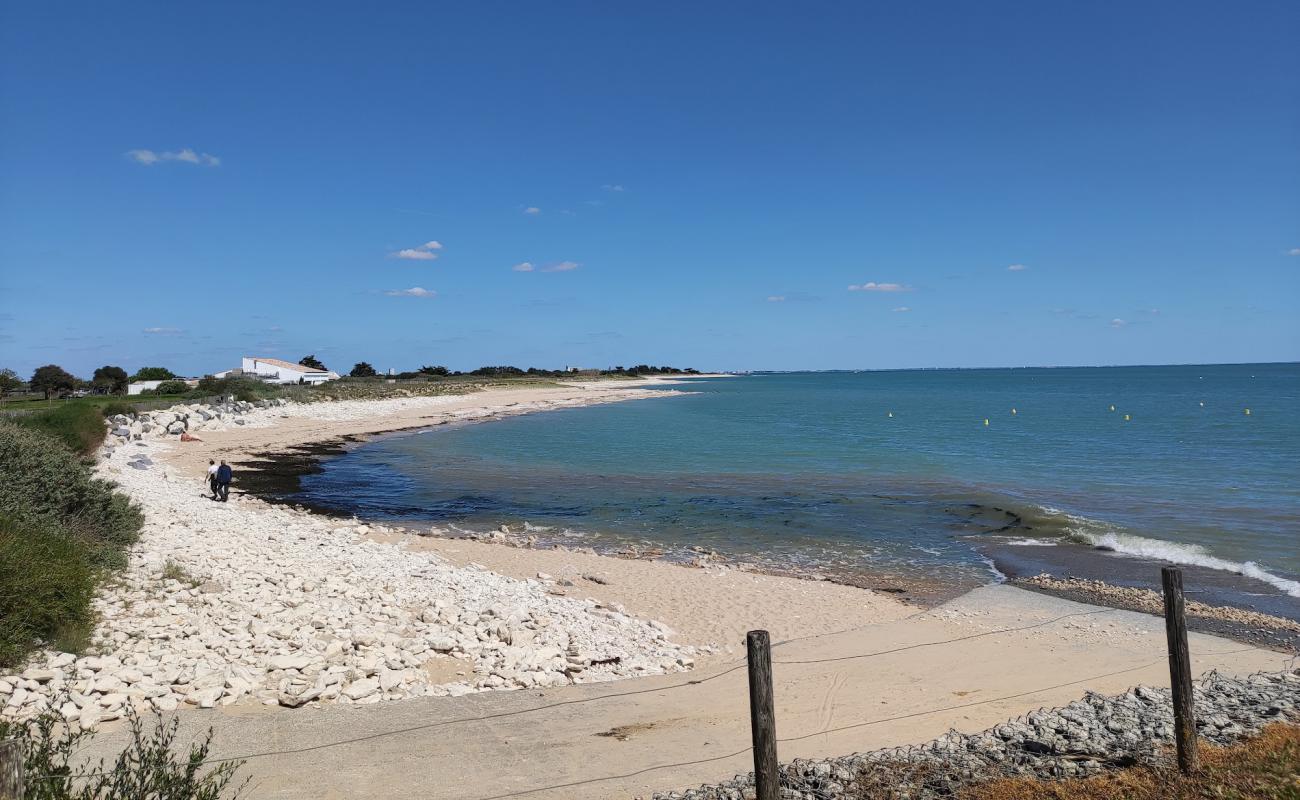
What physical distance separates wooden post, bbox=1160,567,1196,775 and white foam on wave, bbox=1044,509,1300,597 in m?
10.5

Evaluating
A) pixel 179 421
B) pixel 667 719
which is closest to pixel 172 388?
pixel 179 421

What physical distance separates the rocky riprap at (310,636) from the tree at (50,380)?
47232 mm

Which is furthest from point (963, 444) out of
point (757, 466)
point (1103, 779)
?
point (1103, 779)

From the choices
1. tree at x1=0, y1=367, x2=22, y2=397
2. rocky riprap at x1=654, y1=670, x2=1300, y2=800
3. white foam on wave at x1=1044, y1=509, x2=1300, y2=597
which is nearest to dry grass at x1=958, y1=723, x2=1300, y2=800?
rocky riprap at x1=654, y1=670, x2=1300, y2=800

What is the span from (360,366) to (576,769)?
12455cm

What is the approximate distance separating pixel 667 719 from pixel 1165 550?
1481 centimetres

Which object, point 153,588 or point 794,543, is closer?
point 153,588

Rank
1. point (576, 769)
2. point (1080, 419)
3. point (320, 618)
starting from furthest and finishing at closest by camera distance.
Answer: point (1080, 419)
point (320, 618)
point (576, 769)

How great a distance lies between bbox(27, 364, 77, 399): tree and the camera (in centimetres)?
5006

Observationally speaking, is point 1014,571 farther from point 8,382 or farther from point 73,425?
point 8,382

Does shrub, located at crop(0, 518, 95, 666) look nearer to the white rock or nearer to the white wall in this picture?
the white rock

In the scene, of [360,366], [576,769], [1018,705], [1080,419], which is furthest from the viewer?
[360,366]

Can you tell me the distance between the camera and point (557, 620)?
11062 mm

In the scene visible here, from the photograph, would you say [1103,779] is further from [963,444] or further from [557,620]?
[963,444]
